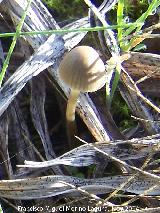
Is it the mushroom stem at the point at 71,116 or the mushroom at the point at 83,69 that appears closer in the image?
the mushroom at the point at 83,69

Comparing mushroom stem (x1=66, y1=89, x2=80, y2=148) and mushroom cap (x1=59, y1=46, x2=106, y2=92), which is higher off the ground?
mushroom cap (x1=59, y1=46, x2=106, y2=92)

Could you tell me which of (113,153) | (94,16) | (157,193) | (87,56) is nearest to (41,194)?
(113,153)

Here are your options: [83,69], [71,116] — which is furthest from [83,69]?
[71,116]

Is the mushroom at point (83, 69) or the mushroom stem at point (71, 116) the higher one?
the mushroom at point (83, 69)

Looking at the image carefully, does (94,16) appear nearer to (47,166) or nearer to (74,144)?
(74,144)

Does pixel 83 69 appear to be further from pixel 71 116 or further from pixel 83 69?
pixel 71 116
